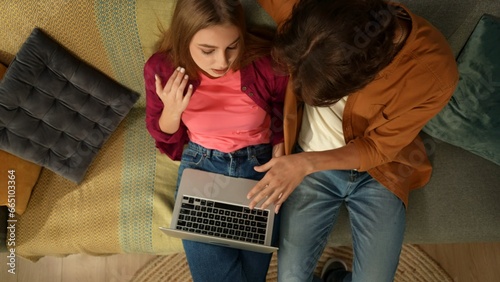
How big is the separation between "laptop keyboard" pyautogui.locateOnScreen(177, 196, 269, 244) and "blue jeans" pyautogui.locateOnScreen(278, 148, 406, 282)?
0.11 metres

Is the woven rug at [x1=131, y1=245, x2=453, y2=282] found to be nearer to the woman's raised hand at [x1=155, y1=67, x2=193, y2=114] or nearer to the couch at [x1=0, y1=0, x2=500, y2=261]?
the couch at [x1=0, y1=0, x2=500, y2=261]

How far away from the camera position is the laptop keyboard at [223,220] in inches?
51.8

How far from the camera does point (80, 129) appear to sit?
5.13 ft

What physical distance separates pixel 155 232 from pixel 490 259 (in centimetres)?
155

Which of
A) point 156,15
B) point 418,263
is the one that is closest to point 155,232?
point 156,15

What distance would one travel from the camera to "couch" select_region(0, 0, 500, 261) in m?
1.36

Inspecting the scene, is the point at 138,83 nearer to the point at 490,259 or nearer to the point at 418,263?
the point at 418,263

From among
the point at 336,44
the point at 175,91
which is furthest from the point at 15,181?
the point at 336,44

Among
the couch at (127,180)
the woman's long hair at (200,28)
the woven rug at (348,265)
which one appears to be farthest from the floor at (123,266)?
the woman's long hair at (200,28)

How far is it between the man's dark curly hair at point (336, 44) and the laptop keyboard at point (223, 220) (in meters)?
0.54

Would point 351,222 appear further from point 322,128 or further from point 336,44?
point 336,44

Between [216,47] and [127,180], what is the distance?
0.75 meters

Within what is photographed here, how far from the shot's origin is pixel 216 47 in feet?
3.60

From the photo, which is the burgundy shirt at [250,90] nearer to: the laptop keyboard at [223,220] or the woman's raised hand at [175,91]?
the woman's raised hand at [175,91]
